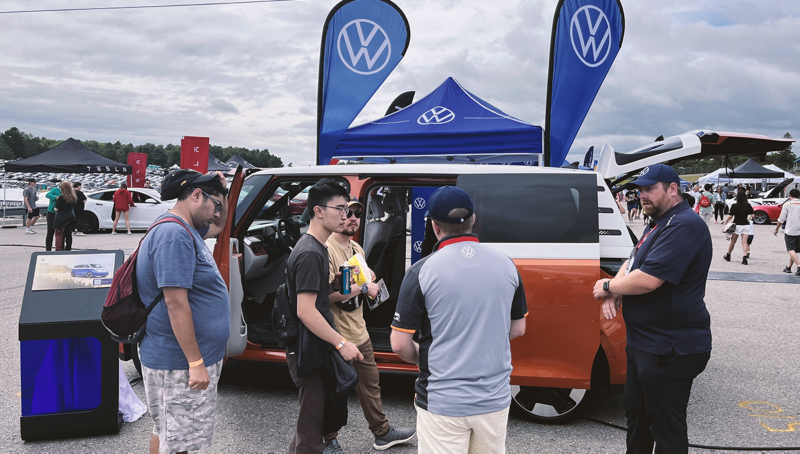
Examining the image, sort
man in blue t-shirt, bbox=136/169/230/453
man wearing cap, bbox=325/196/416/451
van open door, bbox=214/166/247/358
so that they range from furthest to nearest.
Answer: van open door, bbox=214/166/247/358 < man wearing cap, bbox=325/196/416/451 < man in blue t-shirt, bbox=136/169/230/453

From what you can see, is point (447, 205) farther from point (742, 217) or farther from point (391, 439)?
point (742, 217)

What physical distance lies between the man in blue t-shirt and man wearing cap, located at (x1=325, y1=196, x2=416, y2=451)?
76 cm

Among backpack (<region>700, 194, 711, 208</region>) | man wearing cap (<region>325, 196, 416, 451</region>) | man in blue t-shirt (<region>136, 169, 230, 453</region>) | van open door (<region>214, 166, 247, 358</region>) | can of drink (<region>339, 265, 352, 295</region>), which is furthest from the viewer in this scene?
backpack (<region>700, 194, 711, 208</region>)

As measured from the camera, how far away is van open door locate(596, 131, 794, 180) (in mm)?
4094

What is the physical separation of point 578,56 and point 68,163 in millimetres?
18543

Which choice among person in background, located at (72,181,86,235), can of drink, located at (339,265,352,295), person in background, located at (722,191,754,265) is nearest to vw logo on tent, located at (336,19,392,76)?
can of drink, located at (339,265,352,295)

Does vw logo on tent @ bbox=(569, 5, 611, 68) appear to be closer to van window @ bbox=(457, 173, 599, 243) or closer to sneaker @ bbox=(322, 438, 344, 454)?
van window @ bbox=(457, 173, 599, 243)

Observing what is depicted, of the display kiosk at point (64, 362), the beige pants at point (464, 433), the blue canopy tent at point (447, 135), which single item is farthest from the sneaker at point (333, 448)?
the blue canopy tent at point (447, 135)

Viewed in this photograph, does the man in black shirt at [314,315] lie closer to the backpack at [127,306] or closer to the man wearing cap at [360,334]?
the man wearing cap at [360,334]

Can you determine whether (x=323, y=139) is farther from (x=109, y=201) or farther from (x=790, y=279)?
(x=109, y=201)

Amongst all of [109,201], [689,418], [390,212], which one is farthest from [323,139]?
[109,201]

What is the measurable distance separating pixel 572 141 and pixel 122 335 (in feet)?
20.2

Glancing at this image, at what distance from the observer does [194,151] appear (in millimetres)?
10383

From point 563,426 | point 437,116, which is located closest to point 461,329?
point 563,426
